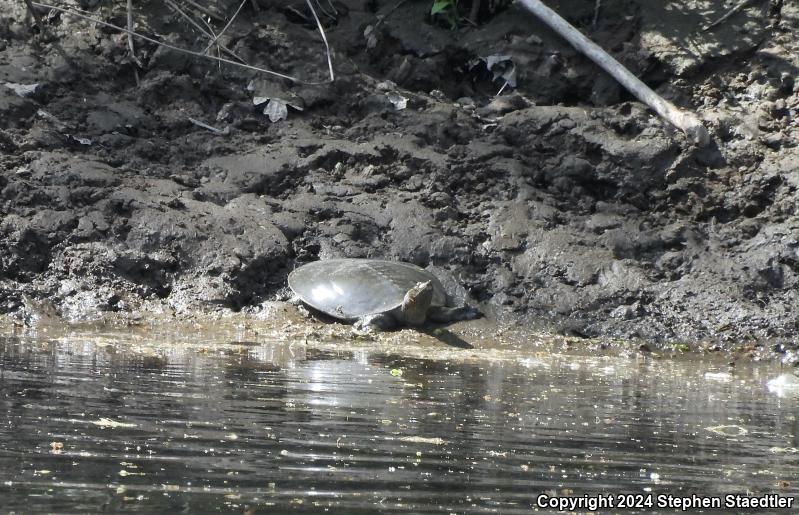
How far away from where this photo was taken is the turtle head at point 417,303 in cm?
790

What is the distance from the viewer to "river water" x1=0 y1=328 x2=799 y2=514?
287 cm

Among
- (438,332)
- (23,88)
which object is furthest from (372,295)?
(23,88)

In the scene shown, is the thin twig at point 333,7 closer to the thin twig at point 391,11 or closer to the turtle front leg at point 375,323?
the thin twig at point 391,11

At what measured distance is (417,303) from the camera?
7.96 metres

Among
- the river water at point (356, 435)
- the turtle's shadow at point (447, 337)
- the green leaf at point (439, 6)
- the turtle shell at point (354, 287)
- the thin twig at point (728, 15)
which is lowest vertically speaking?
the river water at point (356, 435)

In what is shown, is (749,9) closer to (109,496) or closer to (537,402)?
(537,402)

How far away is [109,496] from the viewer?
270 cm

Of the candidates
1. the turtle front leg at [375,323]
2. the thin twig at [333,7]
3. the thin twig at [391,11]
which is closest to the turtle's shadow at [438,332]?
the turtle front leg at [375,323]

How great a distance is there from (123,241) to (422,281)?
2647 millimetres

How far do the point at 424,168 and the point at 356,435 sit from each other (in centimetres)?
630

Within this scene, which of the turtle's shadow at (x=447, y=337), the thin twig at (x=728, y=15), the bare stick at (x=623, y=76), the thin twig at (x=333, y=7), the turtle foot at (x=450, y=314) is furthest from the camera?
the thin twig at (x=333, y=7)

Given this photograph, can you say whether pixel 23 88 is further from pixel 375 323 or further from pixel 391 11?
pixel 375 323

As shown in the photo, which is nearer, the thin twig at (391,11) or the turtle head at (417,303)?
the turtle head at (417,303)

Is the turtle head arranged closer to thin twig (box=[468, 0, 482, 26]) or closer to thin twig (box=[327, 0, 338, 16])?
thin twig (box=[468, 0, 482, 26])
